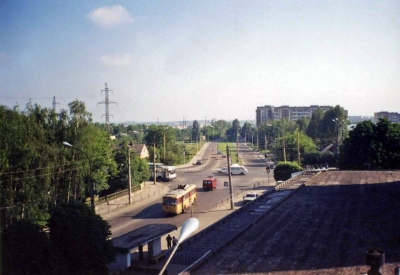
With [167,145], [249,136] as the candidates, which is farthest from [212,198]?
[249,136]

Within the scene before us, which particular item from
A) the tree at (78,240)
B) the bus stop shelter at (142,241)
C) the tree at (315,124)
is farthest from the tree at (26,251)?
the tree at (315,124)

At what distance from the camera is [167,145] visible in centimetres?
6588

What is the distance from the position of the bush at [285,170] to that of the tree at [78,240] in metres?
29.7

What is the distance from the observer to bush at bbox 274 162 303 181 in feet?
131

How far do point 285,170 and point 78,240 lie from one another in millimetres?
31040

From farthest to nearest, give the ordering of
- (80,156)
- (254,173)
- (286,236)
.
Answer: (254,173)
(80,156)
(286,236)

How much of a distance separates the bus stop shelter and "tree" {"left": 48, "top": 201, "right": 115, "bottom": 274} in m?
2.09

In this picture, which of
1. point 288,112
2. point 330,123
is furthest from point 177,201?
point 288,112

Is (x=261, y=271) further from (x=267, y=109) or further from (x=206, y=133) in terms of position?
(x=267, y=109)

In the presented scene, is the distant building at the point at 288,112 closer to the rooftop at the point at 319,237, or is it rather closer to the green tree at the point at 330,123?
the green tree at the point at 330,123

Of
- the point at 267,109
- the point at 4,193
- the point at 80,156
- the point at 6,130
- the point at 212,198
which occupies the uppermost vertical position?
the point at 267,109

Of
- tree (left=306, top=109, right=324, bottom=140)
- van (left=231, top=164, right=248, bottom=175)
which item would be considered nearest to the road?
van (left=231, top=164, right=248, bottom=175)

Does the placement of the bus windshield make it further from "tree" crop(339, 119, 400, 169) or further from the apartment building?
the apartment building

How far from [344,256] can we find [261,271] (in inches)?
112
